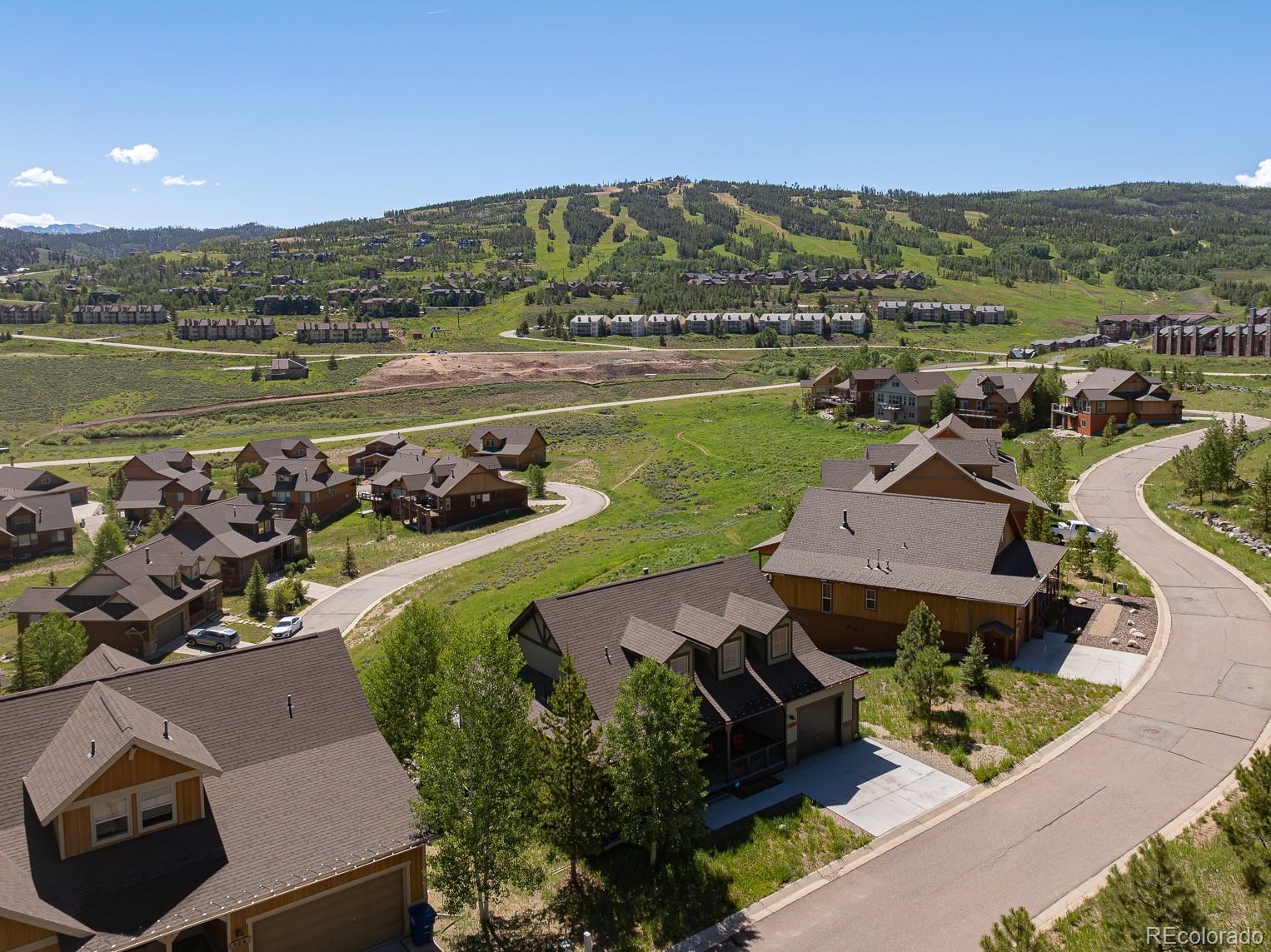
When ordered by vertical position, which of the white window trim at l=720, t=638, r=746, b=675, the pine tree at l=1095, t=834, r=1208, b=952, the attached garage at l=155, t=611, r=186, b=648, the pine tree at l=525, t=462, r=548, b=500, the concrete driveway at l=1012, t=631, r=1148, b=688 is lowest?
the attached garage at l=155, t=611, r=186, b=648

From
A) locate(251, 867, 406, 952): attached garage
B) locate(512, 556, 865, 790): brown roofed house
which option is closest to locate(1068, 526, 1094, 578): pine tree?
locate(512, 556, 865, 790): brown roofed house

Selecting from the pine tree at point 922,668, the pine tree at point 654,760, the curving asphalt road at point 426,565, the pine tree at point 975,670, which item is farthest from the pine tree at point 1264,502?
the curving asphalt road at point 426,565

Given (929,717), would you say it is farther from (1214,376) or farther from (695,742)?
(1214,376)

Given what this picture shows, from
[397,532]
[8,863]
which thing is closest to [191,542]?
[397,532]

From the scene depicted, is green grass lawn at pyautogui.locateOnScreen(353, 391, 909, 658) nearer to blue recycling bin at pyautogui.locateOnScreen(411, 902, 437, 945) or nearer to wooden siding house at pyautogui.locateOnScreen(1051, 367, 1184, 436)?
blue recycling bin at pyautogui.locateOnScreen(411, 902, 437, 945)

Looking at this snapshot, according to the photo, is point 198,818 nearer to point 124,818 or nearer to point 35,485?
point 124,818
